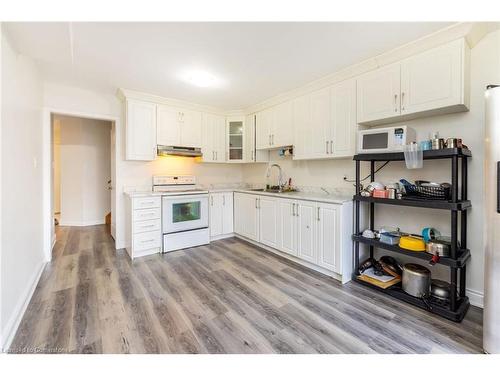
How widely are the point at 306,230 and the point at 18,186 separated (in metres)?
2.94

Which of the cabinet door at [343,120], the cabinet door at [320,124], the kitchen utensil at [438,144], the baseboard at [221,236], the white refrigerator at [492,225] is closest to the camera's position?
the white refrigerator at [492,225]

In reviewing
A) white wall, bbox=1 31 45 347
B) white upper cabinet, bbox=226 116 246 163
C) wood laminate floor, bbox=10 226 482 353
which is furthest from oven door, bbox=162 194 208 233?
white wall, bbox=1 31 45 347

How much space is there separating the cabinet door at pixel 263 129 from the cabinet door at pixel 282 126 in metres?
0.10

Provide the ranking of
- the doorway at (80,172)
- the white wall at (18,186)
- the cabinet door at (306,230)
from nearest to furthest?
1. the white wall at (18,186)
2. the cabinet door at (306,230)
3. the doorway at (80,172)

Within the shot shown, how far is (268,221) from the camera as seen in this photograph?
3396 millimetres

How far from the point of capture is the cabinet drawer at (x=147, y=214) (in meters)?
3.23

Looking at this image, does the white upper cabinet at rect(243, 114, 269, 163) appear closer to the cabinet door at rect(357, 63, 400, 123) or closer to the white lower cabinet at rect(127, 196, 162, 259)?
the white lower cabinet at rect(127, 196, 162, 259)

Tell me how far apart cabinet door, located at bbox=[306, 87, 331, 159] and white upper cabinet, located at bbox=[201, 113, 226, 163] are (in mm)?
1872

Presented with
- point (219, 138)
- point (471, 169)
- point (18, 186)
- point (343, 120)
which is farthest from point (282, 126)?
point (18, 186)

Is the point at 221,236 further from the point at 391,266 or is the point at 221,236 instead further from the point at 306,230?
the point at 391,266

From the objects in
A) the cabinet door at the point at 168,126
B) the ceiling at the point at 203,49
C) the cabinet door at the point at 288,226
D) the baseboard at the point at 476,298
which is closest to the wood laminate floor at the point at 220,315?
the baseboard at the point at 476,298

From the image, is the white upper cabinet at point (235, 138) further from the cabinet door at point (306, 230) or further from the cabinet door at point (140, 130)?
the cabinet door at point (306, 230)
